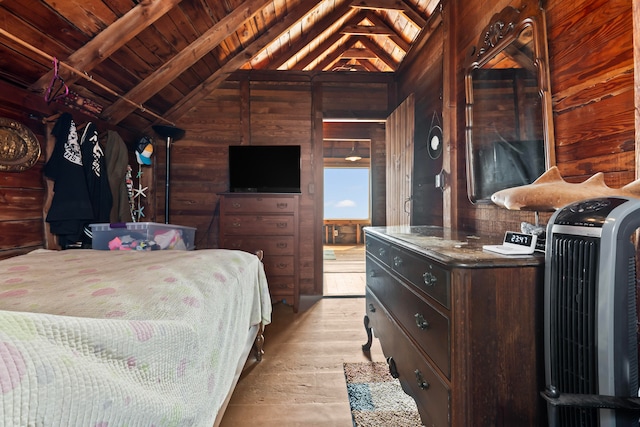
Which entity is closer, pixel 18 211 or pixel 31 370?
pixel 31 370

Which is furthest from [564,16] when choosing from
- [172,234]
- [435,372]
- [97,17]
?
[172,234]

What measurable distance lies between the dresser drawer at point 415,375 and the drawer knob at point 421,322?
127 mm

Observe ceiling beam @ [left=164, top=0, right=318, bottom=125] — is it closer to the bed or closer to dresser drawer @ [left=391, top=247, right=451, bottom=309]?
the bed

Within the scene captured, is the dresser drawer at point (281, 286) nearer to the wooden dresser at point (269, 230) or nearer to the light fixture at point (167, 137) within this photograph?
the wooden dresser at point (269, 230)

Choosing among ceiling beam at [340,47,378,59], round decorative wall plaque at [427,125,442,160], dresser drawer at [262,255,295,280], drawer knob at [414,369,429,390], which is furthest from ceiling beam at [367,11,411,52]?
drawer knob at [414,369,429,390]

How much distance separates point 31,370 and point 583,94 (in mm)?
1747

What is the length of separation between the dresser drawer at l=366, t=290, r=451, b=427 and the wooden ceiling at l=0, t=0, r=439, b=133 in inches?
94.2

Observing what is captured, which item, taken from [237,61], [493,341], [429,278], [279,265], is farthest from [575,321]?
[237,61]

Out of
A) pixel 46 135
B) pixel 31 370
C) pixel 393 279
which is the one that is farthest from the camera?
pixel 46 135

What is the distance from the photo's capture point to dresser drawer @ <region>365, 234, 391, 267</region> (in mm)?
1568

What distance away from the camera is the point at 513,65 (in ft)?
4.88

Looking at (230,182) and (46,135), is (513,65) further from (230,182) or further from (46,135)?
(46,135)

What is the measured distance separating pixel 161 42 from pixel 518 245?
9.33 feet

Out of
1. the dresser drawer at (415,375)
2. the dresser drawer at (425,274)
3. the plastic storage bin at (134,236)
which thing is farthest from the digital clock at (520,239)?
the plastic storage bin at (134,236)
